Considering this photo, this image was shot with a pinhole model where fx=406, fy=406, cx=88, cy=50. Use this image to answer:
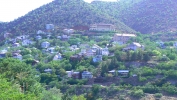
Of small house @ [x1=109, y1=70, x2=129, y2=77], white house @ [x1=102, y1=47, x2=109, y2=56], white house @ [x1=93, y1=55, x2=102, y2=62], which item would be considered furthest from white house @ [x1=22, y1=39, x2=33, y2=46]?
small house @ [x1=109, y1=70, x2=129, y2=77]

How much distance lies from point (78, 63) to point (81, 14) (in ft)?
62.3

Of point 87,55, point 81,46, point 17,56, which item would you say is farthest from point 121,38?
point 17,56

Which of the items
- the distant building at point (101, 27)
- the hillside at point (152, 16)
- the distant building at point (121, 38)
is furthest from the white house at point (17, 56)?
the hillside at point (152, 16)

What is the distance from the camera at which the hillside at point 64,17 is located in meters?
52.2

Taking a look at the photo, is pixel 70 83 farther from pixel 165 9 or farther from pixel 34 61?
pixel 165 9

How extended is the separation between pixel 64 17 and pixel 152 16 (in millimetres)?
12196

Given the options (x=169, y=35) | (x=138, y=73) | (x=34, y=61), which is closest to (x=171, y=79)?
(x=138, y=73)

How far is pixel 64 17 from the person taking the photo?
54.4 m

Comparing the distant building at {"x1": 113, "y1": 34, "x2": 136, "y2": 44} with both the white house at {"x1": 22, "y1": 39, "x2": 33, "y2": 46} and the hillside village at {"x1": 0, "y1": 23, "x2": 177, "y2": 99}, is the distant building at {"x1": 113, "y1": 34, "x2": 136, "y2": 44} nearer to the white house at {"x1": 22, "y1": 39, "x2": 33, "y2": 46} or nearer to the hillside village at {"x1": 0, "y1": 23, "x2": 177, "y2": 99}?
the hillside village at {"x1": 0, "y1": 23, "x2": 177, "y2": 99}

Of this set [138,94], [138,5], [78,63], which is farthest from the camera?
[138,5]

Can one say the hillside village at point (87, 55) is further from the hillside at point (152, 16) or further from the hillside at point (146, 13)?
the hillside at point (146, 13)

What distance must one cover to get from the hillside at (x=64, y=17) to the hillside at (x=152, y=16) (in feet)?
11.3

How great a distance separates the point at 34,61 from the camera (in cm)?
3691

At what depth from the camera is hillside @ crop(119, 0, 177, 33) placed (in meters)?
52.7
